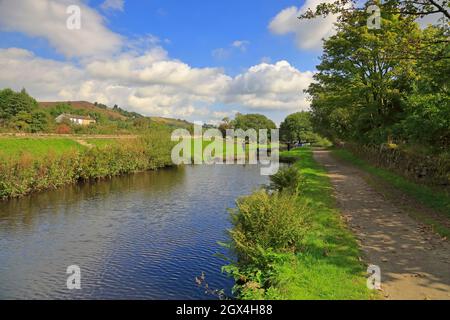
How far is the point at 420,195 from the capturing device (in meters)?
15.3

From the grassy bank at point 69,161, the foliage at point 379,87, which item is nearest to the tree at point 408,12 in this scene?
the foliage at point 379,87

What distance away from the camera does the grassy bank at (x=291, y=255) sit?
24.1 feet

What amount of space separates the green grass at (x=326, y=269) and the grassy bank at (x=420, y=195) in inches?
109

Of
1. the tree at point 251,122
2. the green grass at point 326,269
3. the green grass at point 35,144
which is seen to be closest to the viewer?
the green grass at point 326,269

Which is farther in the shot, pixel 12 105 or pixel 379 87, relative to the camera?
pixel 12 105

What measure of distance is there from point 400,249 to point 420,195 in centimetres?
733

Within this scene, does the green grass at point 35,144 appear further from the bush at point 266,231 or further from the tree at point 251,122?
the tree at point 251,122

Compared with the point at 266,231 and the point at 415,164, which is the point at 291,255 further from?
the point at 415,164

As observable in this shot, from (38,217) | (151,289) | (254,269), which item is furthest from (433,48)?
(38,217)

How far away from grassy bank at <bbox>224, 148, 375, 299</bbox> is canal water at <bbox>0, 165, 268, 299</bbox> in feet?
6.57

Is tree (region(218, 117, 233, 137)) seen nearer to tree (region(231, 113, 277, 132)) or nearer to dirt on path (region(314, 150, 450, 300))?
tree (region(231, 113, 277, 132))

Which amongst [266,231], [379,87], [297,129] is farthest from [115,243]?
[297,129]
